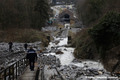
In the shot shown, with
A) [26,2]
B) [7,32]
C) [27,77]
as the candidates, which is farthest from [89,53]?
[26,2]

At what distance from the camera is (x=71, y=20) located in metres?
93.6

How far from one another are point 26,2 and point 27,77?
42.3m

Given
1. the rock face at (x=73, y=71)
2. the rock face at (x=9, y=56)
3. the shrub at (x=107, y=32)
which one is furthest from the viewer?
the rock face at (x=9, y=56)

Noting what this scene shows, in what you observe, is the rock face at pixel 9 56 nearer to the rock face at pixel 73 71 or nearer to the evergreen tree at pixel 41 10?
the rock face at pixel 73 71

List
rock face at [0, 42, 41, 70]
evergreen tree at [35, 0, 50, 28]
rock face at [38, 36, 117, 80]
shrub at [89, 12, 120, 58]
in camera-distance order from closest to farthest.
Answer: rock face at [38, 36, 117, 80] → shrub at [89, 12, 120, 58] → rock face at [0, 42, 41, 70] → evergreen tree at [35, 0, 50, 28]

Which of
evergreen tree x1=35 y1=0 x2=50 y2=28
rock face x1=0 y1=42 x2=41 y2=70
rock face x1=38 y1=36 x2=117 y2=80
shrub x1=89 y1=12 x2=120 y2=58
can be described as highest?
evergreen tree x1=35 y1=0 x2=50 y2=28

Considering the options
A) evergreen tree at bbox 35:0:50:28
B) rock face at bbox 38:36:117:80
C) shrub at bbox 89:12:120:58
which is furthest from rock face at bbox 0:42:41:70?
evergreen tree at bbox 35:0:50:28

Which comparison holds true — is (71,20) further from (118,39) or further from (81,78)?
(81,78)

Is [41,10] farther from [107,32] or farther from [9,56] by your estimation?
[107,32]

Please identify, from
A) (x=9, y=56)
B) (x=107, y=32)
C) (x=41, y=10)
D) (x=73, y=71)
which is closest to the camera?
(x=73, y=71)

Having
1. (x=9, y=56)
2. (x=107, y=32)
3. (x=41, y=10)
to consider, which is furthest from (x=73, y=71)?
(x=41, y=10)

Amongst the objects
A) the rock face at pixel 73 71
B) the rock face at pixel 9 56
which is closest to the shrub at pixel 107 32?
the rock face at pixel 73 71

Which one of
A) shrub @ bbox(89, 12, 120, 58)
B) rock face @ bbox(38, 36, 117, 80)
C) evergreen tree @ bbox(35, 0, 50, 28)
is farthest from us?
evergreen tree @ bbox(35, 0, 50, 28)

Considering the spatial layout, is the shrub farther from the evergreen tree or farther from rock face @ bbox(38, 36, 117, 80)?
the evergreen tree
